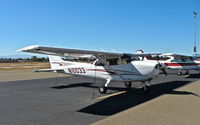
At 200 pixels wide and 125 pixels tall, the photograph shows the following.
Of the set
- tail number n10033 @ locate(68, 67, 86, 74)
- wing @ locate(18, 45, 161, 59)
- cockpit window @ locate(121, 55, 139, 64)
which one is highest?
wing @ locate(18, 45, 161, 59)

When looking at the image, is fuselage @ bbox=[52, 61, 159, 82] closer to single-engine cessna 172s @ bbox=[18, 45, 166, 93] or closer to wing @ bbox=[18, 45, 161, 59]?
single-engine cessna 172s @ bbox=[18, 45, 166, 93]

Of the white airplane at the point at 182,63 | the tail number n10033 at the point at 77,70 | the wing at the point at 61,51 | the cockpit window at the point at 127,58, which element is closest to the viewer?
the wing at the point at 61,51

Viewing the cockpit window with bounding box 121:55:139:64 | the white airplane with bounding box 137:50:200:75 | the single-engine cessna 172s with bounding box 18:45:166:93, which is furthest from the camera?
the white airplane with bounding box 137:50:200:75

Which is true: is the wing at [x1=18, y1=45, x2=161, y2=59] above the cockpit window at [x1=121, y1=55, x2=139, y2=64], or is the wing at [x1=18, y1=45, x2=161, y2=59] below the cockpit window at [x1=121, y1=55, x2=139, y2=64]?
Answer: above

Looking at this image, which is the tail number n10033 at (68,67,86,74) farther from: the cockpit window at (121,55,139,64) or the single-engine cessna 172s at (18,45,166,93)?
the cockpit window at (121,55,139,64)

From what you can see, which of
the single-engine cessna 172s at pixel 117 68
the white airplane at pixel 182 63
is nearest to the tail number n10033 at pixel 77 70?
the single-engine cessna 172s at pixel 117 68

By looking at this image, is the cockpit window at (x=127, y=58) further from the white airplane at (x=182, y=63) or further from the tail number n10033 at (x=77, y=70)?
the white airplane at (x=182, y=63)

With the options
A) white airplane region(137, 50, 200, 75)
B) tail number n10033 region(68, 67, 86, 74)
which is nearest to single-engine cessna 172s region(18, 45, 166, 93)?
tail number n10033 region(68, 67, 86, 74)

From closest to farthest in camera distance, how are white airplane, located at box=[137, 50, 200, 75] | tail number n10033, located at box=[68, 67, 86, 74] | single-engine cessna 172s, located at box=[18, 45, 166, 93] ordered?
single-engine cessna 172s, located at box=[18, 45, 166, 93] < tail number n10033, located at box=[68, 67, 86, 74] < white airplane, located at box=[137, 50, 200, 75]

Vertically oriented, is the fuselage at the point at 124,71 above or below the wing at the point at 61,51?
below

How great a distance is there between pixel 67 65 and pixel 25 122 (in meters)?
6.94

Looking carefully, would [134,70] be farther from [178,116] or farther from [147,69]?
[178,116]

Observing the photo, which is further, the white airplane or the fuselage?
the white airplane

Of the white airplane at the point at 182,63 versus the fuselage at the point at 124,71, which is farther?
the white airplane at the point at 182,63
